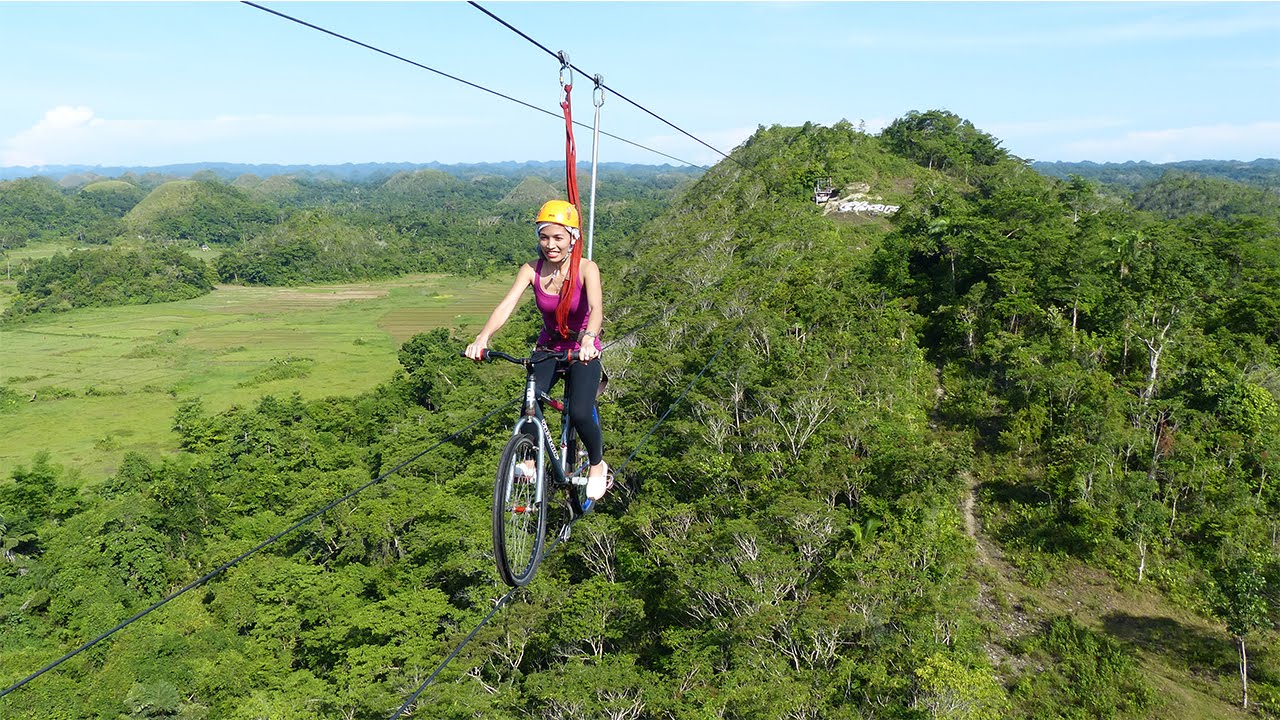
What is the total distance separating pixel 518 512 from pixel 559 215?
2.30m

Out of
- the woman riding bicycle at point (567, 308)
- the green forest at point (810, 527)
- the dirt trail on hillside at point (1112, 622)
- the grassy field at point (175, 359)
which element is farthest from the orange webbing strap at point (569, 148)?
the grassy field at point (175, 359)

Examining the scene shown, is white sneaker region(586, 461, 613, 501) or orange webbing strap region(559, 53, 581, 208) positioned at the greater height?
orange webbing strap region(559, 53, 581, 208)

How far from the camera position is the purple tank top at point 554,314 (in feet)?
17.5

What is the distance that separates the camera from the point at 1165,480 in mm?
22031

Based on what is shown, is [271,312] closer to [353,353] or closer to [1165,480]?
[353,353]

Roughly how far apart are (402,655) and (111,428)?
48.9 m

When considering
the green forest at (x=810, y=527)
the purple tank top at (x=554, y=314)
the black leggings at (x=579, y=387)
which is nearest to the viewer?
the purple tank top at (x=554, y=314)

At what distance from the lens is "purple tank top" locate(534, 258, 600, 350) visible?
5.32 m

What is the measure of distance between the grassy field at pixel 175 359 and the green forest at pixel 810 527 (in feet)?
35.5

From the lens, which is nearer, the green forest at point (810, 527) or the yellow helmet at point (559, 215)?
the yellow helmet at point (559, 215)

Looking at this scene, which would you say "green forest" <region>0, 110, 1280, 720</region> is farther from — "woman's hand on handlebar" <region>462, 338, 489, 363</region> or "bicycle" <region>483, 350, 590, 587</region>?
"woman's hand on handlebar" <region>462, 338, 489, 363</region>

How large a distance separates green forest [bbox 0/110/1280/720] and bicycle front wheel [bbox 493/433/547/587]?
6.93m

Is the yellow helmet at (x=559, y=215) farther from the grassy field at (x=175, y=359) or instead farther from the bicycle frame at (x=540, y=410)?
the grassy field at (x=175, y=359)

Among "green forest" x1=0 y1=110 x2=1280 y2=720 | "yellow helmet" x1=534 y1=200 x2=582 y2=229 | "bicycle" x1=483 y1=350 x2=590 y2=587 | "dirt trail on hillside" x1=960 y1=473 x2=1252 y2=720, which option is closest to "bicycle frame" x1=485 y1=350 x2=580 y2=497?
"bicycle" x1=483 y1=350 x2=590 y2=587
